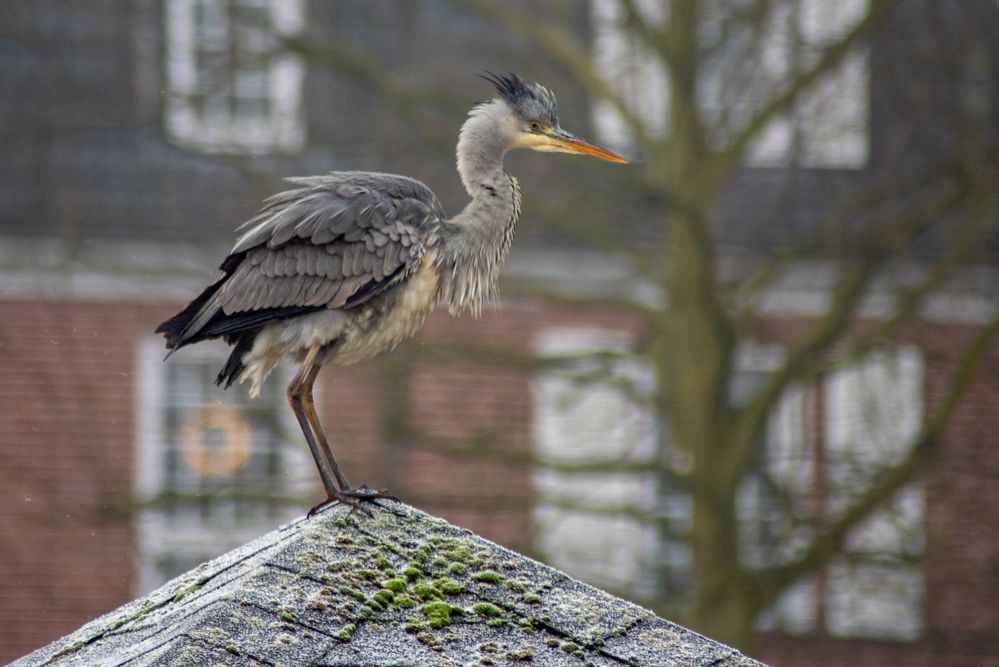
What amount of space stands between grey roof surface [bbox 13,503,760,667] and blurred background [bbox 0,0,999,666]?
350 inches

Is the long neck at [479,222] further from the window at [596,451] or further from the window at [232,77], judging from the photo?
the window at [232,77]

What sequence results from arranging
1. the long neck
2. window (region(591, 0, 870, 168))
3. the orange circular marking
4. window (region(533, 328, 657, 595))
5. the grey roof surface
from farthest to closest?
the orange circular marking
window (region(591, 0, 870, 168))
window (region(533, 328, 657, 595))
the long neck
the grey roof surface

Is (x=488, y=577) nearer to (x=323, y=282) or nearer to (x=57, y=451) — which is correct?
(x=323, y=282)

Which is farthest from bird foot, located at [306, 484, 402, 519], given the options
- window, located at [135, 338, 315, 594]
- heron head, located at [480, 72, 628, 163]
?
window, located at [135, 338, 315, 594]

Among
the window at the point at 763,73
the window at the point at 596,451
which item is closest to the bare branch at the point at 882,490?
the window at the point at 596,451

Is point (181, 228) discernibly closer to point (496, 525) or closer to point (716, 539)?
point (496, 525)

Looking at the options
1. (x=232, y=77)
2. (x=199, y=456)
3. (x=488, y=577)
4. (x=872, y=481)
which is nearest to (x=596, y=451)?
(x=872, y=481)

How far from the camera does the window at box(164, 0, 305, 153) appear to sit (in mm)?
14109

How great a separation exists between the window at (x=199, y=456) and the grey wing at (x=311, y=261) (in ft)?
28.1

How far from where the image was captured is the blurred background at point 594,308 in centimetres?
1329

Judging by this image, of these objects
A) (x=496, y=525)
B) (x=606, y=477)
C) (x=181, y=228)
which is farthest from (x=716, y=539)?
(x=181, y=228)

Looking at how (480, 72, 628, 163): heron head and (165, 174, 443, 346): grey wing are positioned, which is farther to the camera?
(480, 72, 628, 163): heron head

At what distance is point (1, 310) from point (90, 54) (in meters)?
2.91

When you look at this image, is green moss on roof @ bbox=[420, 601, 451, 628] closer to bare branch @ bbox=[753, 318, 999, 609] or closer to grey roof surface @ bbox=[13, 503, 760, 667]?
grey roof surface @ bbox=[13, 503, 760, 667]
